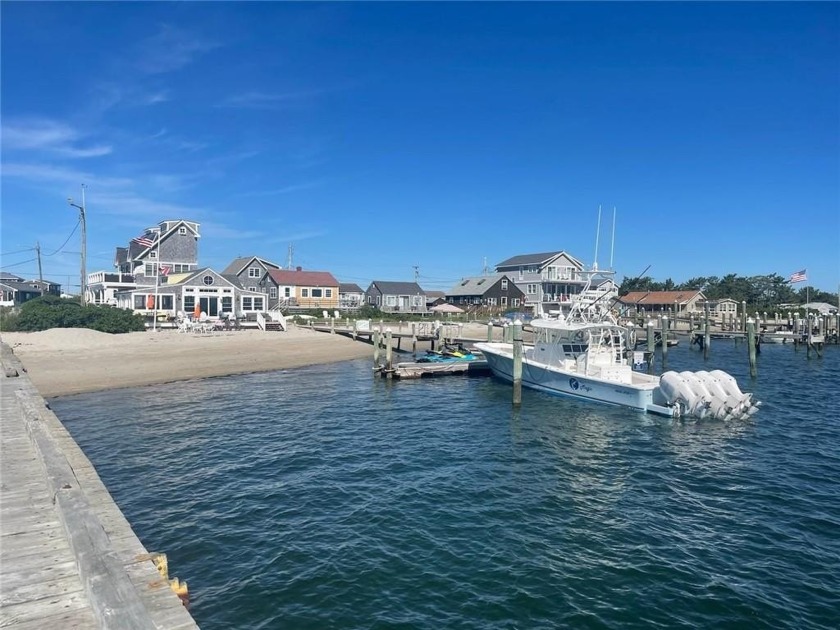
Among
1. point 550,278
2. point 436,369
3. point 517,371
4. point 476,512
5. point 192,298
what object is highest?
point 550,278

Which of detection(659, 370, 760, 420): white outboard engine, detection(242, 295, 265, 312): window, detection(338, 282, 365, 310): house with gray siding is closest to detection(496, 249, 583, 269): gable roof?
detection(338, 282, 365, 310): house with gray siding

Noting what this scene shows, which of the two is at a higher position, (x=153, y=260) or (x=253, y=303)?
(x=153, y=260)

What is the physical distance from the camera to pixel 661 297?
8519 cm

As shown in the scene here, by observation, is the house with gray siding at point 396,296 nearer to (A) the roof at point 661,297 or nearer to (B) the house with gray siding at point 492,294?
(B) the house with gray siding at point 492,294

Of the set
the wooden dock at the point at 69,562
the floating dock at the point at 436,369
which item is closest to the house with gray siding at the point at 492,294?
the floating dock at the point at 436,369

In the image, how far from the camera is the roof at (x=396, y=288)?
81.5 meters

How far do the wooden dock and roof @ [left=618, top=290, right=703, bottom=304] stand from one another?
7886 cm

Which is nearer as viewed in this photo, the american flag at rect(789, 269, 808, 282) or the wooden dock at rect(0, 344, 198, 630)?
the wooden dock at rect(0, 344, 198, 630)

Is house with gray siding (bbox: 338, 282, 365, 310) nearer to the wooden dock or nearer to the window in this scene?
the window

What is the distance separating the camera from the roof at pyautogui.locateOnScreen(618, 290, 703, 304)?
265 ft

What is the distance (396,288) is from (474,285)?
1179 centimetres

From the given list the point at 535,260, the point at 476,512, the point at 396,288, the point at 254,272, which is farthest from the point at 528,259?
the point at 476,512

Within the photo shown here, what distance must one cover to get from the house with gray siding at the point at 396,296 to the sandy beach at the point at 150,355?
36303 mm

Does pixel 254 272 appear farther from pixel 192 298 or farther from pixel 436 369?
pixel 436 369
